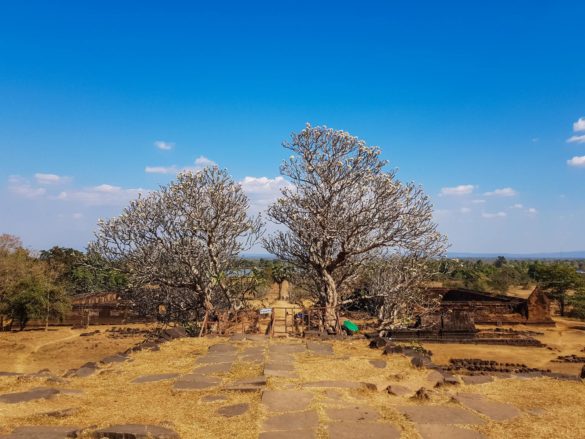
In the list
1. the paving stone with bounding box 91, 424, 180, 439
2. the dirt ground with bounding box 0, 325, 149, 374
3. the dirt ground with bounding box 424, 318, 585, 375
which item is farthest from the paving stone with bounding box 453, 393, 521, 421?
the dirt ground with bounding box 0, 325, 149, 374

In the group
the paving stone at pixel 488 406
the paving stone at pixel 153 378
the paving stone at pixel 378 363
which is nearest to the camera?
the paving stone at pixel 488 406

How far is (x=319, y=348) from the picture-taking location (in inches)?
396

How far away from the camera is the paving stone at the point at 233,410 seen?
5.50 metres

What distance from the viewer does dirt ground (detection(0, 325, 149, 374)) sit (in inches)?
782

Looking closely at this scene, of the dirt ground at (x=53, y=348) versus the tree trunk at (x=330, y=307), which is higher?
the tree trunk at (x=330, y=307)

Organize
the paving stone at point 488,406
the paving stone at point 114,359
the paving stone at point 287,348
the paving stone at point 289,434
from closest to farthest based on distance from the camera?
the paving stone at point 289,434, the paving stone at point 488,406, the paving stone at point 114,359, the paving stone at point 287,348

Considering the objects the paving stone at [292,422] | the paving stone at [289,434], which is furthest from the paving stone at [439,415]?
the paving stone at [289,434]

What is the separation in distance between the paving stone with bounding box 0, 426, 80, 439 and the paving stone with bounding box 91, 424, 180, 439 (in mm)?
276

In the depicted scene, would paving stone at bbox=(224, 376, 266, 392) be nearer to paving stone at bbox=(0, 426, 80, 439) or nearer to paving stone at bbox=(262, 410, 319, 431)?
paving stone at bbox=(262, 410, 319, 431)

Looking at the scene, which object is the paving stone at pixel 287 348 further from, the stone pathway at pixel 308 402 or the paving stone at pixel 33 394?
the paving stone at pixel 33 394

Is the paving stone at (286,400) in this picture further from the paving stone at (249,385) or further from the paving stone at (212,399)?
the paving stone at (212,399)

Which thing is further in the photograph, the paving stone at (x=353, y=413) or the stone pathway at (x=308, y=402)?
the paving stone at (x=353, y=413)

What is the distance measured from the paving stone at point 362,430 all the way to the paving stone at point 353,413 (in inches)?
5.7

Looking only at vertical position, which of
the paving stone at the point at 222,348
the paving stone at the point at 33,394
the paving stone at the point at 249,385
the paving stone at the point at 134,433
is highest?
the paving stone at the point at 134,433
